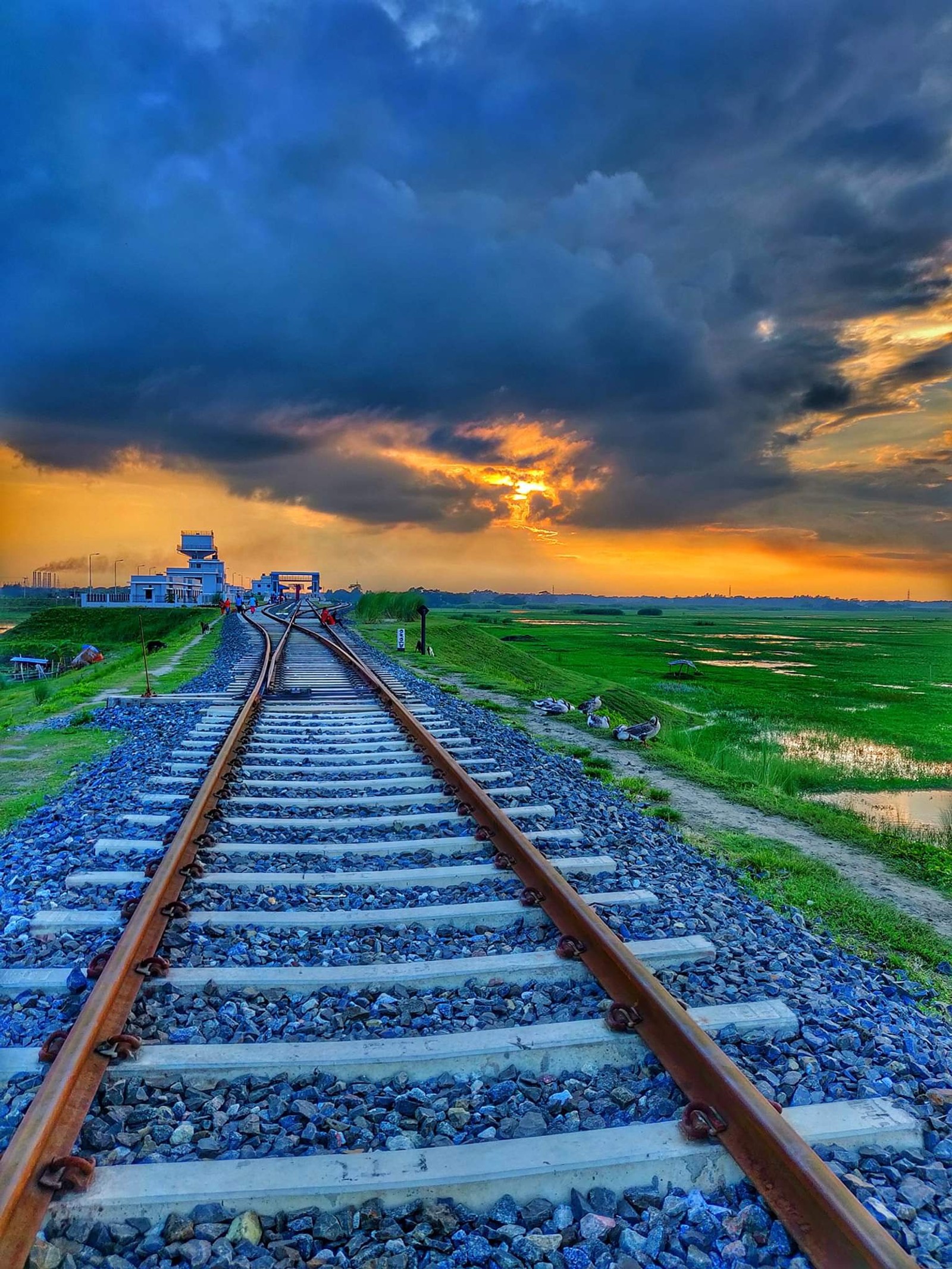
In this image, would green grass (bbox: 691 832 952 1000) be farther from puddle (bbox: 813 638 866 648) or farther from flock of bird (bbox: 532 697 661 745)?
puddle (bbox: 813 638 866 648)

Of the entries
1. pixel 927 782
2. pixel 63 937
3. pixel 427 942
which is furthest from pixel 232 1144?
pixel 927 782

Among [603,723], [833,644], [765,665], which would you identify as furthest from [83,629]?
[833,644]

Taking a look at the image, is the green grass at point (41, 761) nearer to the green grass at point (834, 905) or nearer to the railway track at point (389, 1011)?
the railway track at point (389, 1011)

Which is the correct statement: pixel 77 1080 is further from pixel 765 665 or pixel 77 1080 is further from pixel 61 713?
pixel 765 665

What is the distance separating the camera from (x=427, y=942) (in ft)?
12.9

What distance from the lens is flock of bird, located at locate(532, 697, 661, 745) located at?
1076 centimetres

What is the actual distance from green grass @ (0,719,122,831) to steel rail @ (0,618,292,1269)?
2946 mm

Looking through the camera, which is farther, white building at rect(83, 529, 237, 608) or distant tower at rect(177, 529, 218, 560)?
distant tower at rect(177, 529, 218, 560)

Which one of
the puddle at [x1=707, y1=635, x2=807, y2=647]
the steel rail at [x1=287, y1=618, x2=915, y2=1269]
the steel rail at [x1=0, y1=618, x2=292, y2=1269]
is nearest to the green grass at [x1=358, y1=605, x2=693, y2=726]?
the steel rail at [x1=287, y1=618, x2=915, y2=1269]

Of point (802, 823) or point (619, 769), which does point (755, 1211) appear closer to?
point (802, 823)

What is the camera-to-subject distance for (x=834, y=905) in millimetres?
5078

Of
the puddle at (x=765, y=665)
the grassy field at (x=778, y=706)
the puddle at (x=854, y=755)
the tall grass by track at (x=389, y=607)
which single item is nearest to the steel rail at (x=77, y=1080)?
the grassy field at (x=778, y=706)

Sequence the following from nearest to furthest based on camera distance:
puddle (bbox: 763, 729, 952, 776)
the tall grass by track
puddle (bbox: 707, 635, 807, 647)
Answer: puddle (bbox: 763, 729, 952, 776) < the tall grass by track < puddle (bbox: 707, 635, 807, 647)

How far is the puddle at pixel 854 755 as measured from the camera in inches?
602
